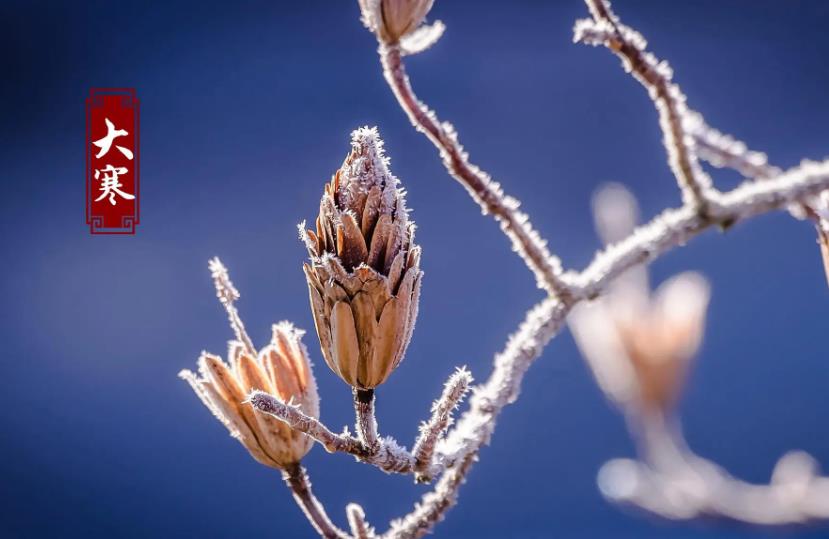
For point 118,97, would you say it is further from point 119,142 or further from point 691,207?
point 691,207

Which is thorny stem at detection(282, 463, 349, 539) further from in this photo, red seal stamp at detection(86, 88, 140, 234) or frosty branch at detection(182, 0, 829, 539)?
red seal stamp at detection(86, 88, 140, 234)

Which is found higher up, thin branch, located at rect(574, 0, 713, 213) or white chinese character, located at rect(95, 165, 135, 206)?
white chinese character, located at rect(95, 165, 135, 206)

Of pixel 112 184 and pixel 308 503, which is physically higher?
pixel 112 184

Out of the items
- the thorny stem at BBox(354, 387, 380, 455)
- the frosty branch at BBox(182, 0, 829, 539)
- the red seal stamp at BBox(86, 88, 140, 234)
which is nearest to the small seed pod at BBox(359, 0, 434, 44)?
the frosty branch at BBox(182, 0, 829, 539)

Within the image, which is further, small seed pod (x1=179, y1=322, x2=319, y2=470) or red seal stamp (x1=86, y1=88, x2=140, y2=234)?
red seal stamp (x1=86, y1=88, x2=140, y2=234)

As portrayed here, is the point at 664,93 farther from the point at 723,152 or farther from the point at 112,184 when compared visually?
the point at 112,184

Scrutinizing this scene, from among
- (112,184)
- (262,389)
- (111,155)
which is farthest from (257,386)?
(111,155)
